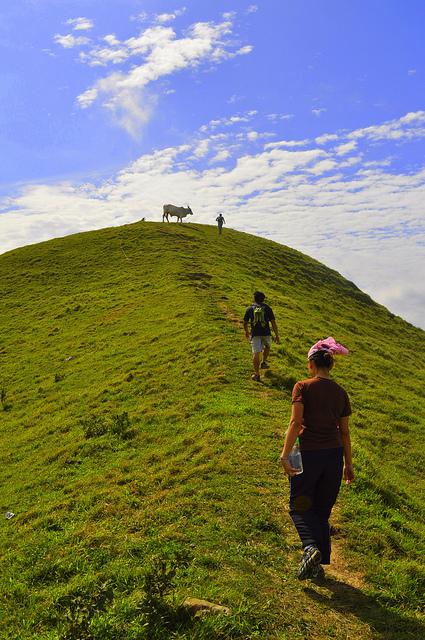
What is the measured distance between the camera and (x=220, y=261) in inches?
1837

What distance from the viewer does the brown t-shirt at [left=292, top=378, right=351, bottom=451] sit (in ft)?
22.9

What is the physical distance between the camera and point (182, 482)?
1072 cm

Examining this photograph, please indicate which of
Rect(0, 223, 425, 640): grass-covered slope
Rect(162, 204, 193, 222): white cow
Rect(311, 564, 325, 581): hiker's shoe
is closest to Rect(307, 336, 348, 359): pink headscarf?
Rect(311, 564, 325, 581): hiker's shoe

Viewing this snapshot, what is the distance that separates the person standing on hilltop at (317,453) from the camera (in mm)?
6965

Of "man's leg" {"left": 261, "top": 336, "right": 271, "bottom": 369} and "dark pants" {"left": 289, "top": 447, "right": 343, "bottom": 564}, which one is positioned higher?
"man's leg" {"left": 261, "top": 336, "right": 271, "bottom": 369}

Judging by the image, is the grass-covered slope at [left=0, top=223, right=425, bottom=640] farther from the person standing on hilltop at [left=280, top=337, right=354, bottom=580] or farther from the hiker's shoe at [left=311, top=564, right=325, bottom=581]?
the person standing on hilltop at [left=280, top=337, right=354, bottom=580]

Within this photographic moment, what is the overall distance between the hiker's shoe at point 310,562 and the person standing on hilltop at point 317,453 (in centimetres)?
1

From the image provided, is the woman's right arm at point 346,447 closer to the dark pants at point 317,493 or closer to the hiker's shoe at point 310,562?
the dark pants at point 317,493

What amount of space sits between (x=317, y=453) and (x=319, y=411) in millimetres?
619

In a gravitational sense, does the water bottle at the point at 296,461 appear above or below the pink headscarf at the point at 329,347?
below

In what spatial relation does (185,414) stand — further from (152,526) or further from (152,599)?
(152,599)

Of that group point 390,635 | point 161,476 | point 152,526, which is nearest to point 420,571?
point 390,635

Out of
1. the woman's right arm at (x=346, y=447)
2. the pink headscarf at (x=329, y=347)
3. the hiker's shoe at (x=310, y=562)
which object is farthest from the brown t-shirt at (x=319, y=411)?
the hiker's shoe at (x=310, y=562)

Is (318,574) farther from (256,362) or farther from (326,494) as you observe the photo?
(256,362)
